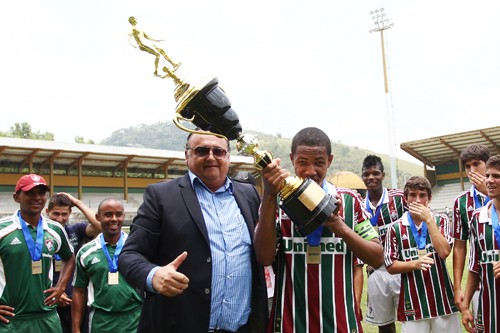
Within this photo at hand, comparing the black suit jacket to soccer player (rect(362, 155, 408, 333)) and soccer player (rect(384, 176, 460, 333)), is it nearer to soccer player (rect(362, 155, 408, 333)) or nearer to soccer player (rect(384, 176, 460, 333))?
soccer player (rect(384, 176, 460, 333))

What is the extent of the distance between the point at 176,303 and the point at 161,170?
41733 millimetres

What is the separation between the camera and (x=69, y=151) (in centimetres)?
3534

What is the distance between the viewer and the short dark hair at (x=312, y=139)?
3.01 metres

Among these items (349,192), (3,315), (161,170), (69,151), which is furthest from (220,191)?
(161,170)

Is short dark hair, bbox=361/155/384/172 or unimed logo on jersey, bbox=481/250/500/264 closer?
unimed logo on jersey, bbox=481/250/500/264

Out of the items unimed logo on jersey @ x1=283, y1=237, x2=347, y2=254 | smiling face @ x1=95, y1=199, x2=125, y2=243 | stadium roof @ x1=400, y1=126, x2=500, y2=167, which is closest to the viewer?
unimed logo on jersey @ x1=283, y1=237, x2=347, y2=254

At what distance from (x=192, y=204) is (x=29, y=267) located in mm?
2827

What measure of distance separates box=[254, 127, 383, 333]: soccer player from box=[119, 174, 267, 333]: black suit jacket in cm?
16

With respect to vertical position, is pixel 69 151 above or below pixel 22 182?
above

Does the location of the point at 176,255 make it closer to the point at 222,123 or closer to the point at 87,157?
the point at 222,123

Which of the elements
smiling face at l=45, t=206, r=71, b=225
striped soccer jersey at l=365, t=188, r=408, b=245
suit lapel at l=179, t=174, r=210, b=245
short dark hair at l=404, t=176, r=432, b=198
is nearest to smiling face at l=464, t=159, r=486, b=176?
short dark hair at l=404, t=176, r=432, b=198

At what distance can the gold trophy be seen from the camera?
270 centimetres

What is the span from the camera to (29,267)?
5.14 metres

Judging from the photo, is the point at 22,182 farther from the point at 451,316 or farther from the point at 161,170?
the point at 161,170
